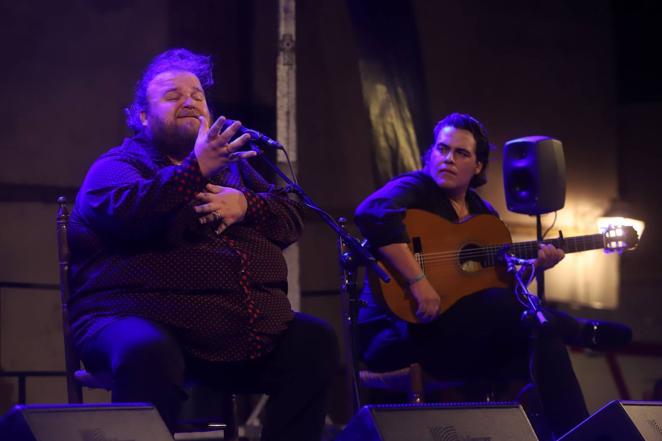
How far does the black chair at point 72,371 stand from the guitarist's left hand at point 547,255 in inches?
60.2

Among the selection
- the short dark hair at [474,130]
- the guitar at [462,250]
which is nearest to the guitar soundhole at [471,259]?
the guitar at [462,250]

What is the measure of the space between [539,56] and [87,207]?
487 centimetres

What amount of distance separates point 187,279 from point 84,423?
2.69ft

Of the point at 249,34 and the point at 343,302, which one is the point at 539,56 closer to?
the point at 249,34

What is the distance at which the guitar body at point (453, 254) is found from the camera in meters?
3.89

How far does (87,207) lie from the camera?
2.85m

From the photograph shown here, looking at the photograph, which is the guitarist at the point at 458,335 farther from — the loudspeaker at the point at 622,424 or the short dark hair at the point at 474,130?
the loudspeaker at the point at 622,424

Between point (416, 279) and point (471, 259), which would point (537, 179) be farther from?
point (416, 279)

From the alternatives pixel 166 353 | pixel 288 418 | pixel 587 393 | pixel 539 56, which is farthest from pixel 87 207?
pixel 539 56

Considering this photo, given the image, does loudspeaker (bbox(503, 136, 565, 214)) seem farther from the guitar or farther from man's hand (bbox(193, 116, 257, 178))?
man's hand (bbox(193, 116, 257, 178))

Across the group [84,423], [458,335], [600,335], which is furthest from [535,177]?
[84,423]

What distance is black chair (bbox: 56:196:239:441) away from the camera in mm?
2971

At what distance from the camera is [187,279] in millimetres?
2863

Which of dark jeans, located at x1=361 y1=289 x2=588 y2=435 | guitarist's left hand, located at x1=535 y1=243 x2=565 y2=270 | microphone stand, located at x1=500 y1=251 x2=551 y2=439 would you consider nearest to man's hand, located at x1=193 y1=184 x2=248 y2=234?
dark jeans, located at x1=361 y1=289 x2=588 y2=435
